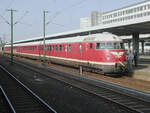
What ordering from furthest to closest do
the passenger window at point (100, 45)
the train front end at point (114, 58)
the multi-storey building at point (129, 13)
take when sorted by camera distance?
1. the multi-storey building at point (129, 13)
2. the passenger window at point (100, 45)
3. the train front end at point (114, 58)

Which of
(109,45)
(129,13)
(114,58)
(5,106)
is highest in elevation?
(129,13)

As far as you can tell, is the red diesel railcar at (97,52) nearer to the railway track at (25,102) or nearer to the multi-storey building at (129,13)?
the railway track at (25,102)

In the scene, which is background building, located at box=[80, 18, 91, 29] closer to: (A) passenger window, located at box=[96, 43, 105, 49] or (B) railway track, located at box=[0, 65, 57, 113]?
(A) passenger window, located at box=[96, 43, 105, 49]

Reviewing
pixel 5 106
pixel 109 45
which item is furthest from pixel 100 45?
pixel 5 106

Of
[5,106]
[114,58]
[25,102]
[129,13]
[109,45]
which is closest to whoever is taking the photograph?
[5,106]

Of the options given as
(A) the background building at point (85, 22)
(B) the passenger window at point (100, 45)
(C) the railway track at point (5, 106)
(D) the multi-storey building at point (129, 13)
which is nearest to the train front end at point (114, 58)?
(B) the passenger window at point (100, 45)

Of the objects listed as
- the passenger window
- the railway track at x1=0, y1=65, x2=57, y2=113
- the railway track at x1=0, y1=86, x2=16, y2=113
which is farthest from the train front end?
the railway track at x1=0, y1=86, x2=16, y2=113

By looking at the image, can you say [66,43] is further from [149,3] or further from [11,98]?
[149,3]

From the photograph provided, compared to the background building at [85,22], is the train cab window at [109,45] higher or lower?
lower

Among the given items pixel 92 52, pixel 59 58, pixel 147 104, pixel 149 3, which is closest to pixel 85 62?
pixel 92 52

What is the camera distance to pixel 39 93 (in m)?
11.3

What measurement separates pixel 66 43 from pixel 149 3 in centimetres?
7651

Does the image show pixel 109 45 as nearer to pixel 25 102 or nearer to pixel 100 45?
pixel 100 45

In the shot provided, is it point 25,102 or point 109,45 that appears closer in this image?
point 25,102
